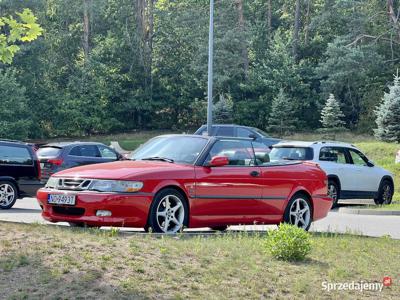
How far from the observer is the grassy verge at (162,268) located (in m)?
7.15

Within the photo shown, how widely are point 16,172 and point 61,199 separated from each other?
8.15 meters

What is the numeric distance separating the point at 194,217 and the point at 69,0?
51546 millimetres

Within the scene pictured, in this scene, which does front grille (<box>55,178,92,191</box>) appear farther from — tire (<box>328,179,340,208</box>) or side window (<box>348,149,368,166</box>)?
side window (<box>348,149,368,166</box>)

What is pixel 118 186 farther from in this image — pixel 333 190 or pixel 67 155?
pixel 67 155

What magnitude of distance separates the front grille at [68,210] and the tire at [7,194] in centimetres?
753

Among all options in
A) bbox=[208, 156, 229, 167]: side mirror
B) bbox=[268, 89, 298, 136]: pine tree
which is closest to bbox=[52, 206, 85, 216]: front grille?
bbox=[208, 156, 229, 167]: side mirror

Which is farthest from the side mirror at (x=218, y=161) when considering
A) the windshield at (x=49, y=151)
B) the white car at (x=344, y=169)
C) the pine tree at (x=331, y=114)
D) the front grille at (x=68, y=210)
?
the pine tree at (x=331, y=114)

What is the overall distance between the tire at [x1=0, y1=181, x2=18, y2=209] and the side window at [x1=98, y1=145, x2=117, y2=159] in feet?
18.5

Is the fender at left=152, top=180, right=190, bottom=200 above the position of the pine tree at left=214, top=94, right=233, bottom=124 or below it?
below

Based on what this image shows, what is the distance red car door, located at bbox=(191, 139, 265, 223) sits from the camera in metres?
11.3

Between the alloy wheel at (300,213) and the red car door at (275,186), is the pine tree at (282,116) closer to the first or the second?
the alloy wheel at (300,213)

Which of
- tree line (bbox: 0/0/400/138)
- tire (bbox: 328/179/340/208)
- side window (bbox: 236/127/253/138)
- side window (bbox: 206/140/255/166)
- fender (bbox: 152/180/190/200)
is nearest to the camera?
fender (bbox: 152/180/190/200)

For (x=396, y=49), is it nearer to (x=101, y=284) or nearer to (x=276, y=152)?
(x=276, y=152)

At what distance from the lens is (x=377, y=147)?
3572cm
